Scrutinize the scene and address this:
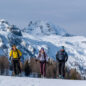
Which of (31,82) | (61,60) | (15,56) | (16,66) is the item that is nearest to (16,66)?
(16,66)

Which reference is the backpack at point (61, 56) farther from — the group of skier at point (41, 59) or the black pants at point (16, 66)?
the black pants at point (16, 66)

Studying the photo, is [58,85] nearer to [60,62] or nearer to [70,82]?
[70,82]

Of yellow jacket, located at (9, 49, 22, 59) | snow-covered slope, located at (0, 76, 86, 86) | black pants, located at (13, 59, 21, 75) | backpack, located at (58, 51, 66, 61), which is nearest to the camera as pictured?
snow-covered slope, located at (0, 76, 86, 86)

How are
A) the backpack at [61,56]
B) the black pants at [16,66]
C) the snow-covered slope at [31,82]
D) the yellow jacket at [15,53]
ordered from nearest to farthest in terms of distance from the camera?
the snow-covered slope at [31,82], the yellow jacket at [15,53], the black pants at [16,66], the backpack at [61,56]

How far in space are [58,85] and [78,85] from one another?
3.51 ft

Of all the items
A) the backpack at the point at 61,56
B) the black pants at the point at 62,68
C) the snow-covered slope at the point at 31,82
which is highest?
the backpack at the point at 61,56

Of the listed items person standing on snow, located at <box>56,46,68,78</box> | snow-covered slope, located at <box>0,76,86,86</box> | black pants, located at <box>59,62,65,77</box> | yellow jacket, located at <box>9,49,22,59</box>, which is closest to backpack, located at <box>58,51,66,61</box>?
person standing on snow, located at <box>56,46,68,78</box>

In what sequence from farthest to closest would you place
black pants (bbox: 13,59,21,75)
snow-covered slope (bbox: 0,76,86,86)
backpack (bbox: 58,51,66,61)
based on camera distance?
1. backpack (bbox: 58,51,66,61)
2. black pants (bbox: 13,59,21,75)
3. snow-covered slope (bbox: 0,76,86,86)

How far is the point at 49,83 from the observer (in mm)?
20297

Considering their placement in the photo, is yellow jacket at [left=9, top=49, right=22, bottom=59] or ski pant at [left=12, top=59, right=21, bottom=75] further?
ski pant at [left=12, top=59, right=21, bottom=75]

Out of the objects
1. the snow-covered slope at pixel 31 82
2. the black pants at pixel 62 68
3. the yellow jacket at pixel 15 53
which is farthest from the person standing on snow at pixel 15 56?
the snow-covered slope at pixel 31 82

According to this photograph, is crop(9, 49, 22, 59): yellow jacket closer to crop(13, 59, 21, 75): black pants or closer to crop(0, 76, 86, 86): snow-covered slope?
crop(13, 59, 21, 75): black pants

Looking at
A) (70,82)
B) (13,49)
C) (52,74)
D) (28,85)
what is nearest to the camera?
(28,85)

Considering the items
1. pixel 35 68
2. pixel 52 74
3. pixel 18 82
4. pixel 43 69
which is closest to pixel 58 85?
pixel 18 82
